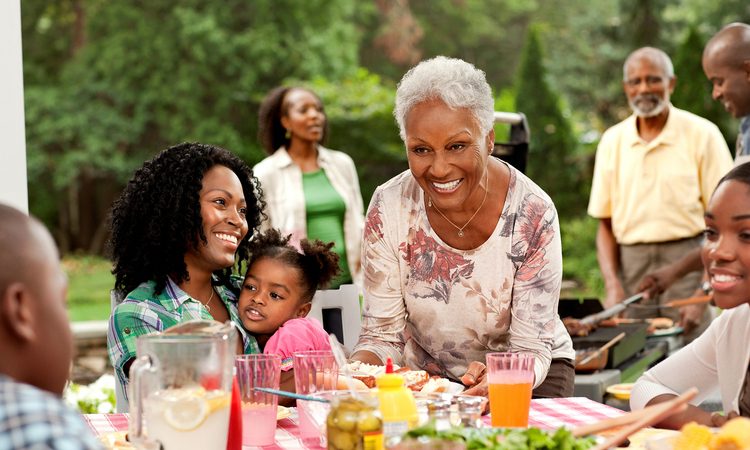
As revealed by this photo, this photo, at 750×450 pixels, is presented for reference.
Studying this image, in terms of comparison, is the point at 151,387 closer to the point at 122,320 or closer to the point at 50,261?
the point at 50,261

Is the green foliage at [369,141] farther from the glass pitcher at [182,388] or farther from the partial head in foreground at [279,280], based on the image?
the glass pitcher at [182,388]

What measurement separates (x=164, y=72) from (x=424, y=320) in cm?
1313

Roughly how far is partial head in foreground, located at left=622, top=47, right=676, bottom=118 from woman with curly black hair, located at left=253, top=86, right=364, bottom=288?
1.73 meters

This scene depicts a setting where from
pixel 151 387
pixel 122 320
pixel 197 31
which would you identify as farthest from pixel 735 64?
pixel 197 31

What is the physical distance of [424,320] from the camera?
331 cm

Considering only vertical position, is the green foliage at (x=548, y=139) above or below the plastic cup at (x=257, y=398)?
above

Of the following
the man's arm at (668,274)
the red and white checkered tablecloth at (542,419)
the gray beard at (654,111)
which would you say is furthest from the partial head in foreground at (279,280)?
the gray beard at (654,111)

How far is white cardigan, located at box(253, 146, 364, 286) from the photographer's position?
621 cm

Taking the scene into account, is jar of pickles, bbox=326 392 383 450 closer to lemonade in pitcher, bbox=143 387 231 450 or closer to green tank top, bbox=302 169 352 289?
lemonade in pitcher, bbox=143 387 231 450

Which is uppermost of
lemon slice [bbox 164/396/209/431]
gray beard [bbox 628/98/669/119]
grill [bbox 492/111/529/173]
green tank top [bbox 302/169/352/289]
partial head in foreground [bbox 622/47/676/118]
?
partial head in foreground [bbox 622/47/676/118]

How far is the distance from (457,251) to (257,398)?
1.05 metres

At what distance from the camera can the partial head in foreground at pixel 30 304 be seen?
156 centimetres

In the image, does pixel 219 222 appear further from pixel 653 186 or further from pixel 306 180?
pixel 653 186

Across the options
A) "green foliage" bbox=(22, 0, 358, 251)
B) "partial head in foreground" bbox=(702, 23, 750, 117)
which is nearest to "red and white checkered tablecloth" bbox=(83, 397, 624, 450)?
"partial head in foreground" bbox=(702, 23, 750, 117)
